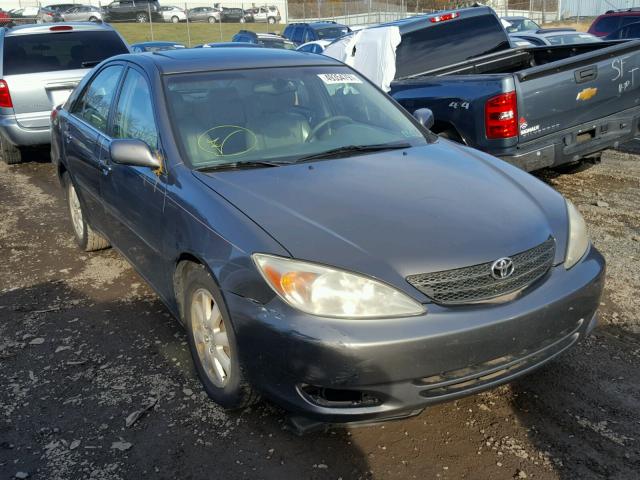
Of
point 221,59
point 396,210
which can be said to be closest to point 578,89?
point 221,59

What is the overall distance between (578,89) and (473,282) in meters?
3.79

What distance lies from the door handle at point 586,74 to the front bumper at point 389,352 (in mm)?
3511

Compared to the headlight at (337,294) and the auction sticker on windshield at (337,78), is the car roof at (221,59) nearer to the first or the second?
the auction sticker on windshield at (337,78)

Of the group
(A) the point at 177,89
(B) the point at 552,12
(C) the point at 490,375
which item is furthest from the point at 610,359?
(B) the point at 552,12

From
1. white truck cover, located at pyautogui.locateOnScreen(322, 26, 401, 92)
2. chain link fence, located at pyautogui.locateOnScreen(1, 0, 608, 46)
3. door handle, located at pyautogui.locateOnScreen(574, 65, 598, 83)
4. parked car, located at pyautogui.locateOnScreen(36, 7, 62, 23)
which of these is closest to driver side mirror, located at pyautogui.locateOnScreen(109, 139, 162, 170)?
door handle, located at pyautogui.locateOnScreen(574, 65, 598, 83)

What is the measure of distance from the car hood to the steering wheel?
1.11 ft

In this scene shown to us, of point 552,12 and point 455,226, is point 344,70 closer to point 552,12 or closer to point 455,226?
point 455,226

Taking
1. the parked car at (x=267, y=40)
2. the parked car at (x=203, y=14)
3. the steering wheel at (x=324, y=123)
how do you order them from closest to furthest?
the steering wheel at (x=324, y=123)
the parked car at (x=267, y=40)
the parked car at (x=203, y=14)

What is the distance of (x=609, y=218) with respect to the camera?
5.72 m

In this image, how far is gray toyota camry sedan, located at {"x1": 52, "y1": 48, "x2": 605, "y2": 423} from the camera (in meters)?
2.51

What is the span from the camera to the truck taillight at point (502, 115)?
540 centimetres

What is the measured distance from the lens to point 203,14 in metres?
46.2

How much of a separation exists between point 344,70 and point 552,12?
42.3 metres

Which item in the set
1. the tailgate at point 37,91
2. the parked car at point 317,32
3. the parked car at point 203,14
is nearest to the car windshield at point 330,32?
the parked car at point 317,32
